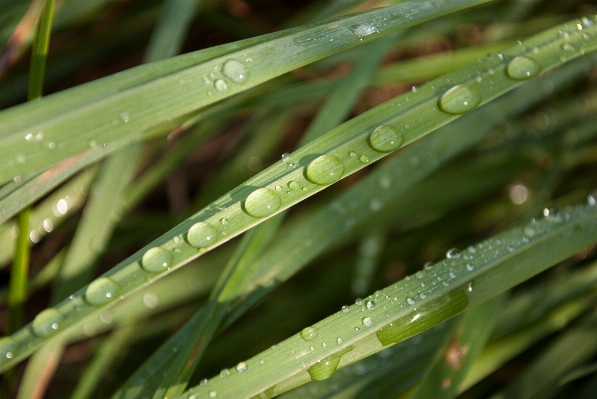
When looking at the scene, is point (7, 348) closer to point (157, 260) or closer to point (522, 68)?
point (157, 260)

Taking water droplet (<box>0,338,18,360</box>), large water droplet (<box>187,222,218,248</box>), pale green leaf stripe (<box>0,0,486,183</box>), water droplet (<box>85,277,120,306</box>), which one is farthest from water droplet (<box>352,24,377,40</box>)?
water droplet (<box>0,338,18,360</box>)

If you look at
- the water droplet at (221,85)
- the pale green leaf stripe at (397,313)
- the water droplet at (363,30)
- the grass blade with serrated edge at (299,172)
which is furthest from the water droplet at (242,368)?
the water droplet at (363,30)

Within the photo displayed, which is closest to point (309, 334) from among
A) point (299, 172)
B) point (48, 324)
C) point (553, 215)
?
point (299, 172)

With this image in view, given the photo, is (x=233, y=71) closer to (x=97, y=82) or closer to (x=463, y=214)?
(x=97, y=82)

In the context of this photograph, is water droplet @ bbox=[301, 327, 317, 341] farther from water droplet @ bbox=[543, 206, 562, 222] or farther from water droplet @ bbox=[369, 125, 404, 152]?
water droplet @ bbox=[543, 206, 562, 222]

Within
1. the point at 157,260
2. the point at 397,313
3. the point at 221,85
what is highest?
the point at 221,85

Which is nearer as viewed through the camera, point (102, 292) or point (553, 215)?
point (102, 292)
